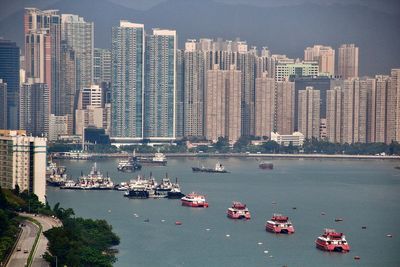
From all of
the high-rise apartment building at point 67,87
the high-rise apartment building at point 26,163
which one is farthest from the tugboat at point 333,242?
the high-rise apartment building at point 67,87

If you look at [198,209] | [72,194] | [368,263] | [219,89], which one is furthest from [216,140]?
[368,263]

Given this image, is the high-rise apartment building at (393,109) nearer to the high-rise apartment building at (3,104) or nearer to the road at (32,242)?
the high-rise apartment building at (3,104)

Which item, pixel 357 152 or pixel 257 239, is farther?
pixel 357 152

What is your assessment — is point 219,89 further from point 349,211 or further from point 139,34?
point 349,211

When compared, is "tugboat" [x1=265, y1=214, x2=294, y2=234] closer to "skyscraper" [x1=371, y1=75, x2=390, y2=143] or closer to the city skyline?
the city skyline

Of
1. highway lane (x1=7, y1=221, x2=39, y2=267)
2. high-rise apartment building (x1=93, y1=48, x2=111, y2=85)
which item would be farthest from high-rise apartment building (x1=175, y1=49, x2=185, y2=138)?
highway lane (x1=7, y1=221, x2=39, y2=267)

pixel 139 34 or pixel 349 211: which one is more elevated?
pixel 139 34

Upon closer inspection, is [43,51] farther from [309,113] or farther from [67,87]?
[309,113]
